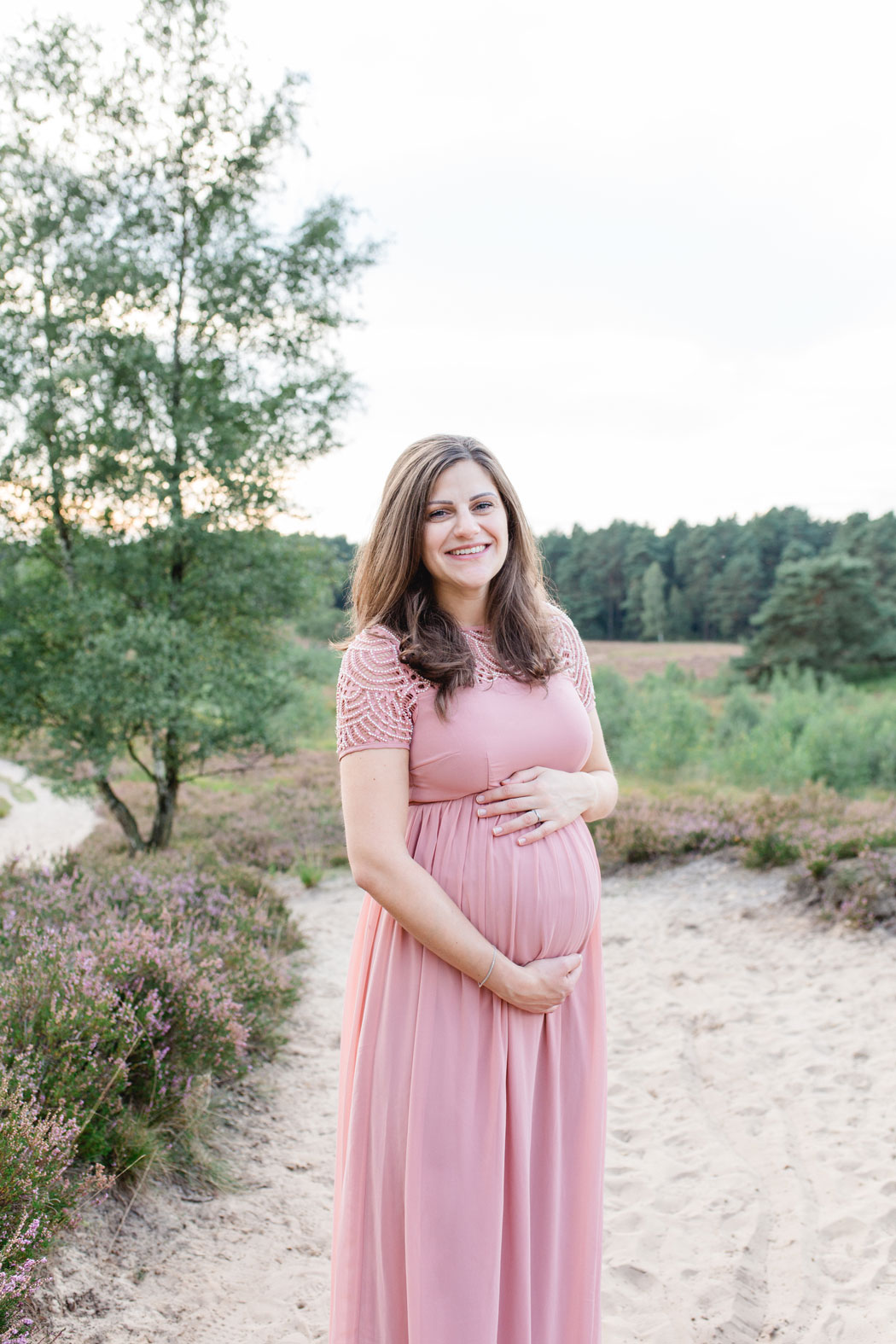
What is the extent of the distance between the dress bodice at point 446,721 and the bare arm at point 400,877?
2.3 inches

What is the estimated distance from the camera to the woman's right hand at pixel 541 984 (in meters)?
1.89

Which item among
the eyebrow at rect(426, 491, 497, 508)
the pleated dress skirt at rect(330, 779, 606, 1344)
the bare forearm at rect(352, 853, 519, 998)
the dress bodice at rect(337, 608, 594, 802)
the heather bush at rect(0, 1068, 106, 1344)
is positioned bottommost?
the heather bush at rect(0, 1068, 106, 1344)

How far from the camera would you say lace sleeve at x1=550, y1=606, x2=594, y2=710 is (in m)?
2.30

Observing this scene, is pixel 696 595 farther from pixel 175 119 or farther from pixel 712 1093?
pixel 712 1093

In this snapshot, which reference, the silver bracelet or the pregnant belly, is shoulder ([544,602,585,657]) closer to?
the pregnant belly

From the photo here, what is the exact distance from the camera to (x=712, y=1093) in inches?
176

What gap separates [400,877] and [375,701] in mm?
387

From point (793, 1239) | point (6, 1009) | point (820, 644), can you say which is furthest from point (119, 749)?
point (820, 644)

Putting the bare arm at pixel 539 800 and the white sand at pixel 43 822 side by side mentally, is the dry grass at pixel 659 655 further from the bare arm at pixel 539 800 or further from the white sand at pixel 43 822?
the bare arm at pixel 539 800

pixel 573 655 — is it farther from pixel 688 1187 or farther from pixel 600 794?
pixel 688 1187

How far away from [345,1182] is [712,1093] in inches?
124

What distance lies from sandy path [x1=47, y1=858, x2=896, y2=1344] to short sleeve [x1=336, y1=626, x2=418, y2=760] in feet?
6.96

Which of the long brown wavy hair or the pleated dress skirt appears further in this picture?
the long brown wavy hair

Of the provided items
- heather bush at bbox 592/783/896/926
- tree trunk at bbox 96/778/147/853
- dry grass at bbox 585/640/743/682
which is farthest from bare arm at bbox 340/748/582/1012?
dry grass at bbox 585/640/743/682
